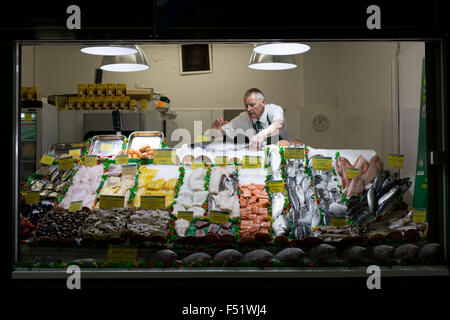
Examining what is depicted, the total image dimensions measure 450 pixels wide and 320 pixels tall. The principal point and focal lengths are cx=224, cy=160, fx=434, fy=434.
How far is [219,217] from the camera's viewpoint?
10.5 ft

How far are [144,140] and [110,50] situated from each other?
3.17 ft

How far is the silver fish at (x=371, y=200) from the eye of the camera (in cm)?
339

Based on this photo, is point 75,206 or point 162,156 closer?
point 75,206

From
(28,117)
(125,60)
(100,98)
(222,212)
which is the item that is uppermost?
(125,60)

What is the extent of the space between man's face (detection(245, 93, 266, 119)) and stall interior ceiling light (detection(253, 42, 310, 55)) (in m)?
1.11

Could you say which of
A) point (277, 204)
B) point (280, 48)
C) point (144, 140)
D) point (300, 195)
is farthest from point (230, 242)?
point (280, 48)

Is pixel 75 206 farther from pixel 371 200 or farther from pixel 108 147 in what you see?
pixel 371 200

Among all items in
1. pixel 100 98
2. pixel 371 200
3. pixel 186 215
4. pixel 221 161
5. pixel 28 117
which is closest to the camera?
pixel 186 215

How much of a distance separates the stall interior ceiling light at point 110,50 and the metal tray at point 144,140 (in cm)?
85

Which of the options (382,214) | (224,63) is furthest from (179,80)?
(382,214)

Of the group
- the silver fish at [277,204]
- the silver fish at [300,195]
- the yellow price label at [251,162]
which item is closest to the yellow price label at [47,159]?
the yellow price label at [251,162]

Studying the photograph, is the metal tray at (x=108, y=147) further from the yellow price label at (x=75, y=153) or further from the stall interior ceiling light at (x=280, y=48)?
the stall interior ceiling light at (x=280, y=48)

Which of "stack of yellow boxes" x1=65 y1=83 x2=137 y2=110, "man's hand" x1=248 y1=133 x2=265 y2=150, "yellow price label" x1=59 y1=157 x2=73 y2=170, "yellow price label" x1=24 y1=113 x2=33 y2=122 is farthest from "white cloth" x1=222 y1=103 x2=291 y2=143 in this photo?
"yellow price label" x1=24 y1=113 x2=33 y2=122
